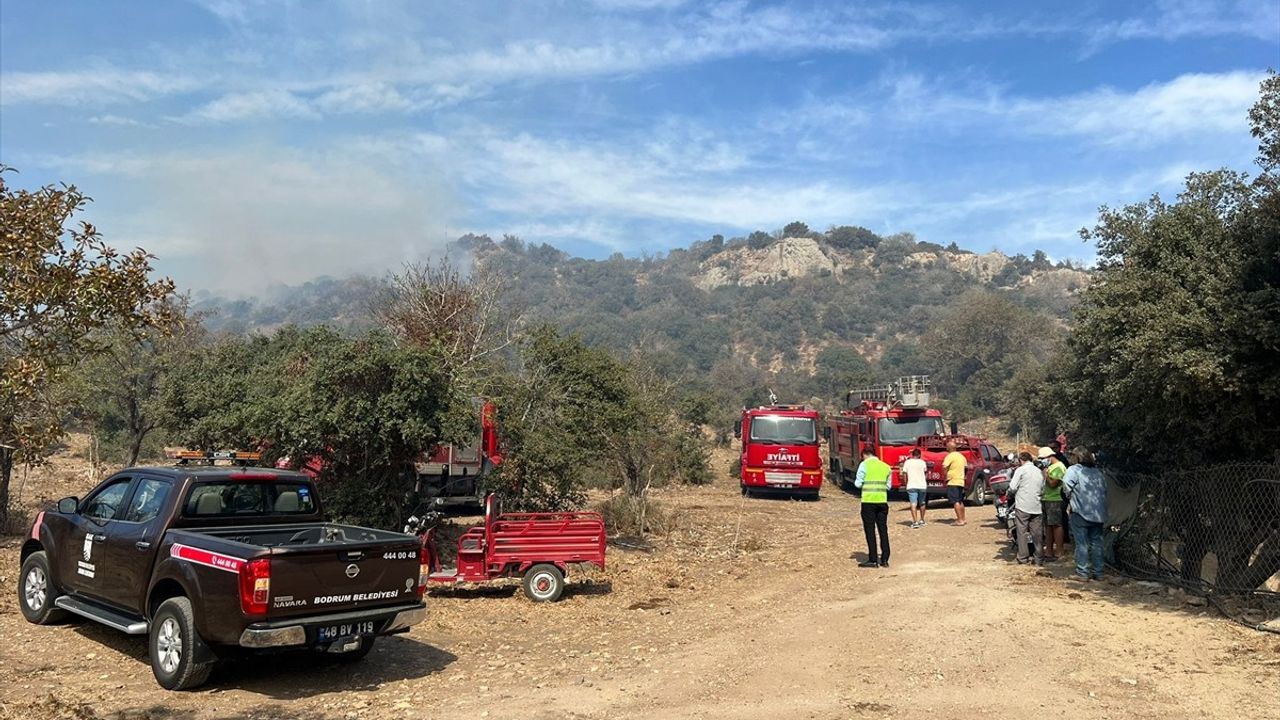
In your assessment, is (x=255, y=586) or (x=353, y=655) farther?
(x=353, y=655)

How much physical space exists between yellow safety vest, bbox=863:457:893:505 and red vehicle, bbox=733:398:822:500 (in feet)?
42.9

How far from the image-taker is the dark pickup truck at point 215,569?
6.90 meters

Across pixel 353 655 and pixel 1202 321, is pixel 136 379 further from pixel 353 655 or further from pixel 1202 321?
pixel 1202 321

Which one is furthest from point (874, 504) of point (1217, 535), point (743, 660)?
point (743, 660)

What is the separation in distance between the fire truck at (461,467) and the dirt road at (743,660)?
203 centimetres

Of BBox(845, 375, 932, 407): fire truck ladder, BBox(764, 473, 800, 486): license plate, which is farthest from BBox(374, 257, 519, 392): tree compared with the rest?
BBox(845, 375, 932, 407): fire truck ladder

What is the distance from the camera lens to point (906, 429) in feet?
86.6

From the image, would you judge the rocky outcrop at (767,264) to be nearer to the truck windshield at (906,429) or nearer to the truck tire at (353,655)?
the truck windshield at (906,429)

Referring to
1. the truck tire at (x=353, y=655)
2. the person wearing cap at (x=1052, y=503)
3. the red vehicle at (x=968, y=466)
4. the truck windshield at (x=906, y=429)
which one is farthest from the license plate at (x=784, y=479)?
the truck tire at (x=353, y=655)

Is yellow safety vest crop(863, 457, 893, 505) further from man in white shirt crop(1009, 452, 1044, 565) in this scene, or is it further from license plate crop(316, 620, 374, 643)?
license plate crop(316, 620, 374, 643)

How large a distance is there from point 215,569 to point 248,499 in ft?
5.67

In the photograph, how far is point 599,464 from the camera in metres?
19.5

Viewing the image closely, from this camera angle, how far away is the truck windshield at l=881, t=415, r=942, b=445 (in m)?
26.2

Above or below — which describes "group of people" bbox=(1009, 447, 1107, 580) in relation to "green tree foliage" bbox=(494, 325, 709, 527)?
below
